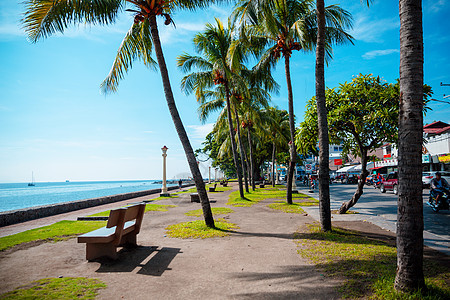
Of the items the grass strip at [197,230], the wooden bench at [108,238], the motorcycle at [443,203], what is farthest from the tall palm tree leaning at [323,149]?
the motorcycle at [443,203]

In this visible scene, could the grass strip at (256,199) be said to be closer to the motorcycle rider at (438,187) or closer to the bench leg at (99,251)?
the motorcycle rider at (438,187)

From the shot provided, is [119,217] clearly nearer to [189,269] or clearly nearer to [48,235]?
[189,269]

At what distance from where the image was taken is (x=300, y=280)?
12.8ft

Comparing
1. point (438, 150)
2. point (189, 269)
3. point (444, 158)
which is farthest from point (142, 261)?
point (438, 150)

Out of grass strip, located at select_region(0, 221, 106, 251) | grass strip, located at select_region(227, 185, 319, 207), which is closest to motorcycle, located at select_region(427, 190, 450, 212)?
grass strip, located at select_region(227, 185, 319, 207)

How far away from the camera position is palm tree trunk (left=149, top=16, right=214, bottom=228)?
25.9ft

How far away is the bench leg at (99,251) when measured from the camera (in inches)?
193

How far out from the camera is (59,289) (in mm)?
3621

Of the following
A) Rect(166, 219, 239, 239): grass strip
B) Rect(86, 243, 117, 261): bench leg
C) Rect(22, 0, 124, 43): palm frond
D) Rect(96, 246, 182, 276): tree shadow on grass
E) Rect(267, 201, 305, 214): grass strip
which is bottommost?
Rect(267, 201, 305, 214): grass strip

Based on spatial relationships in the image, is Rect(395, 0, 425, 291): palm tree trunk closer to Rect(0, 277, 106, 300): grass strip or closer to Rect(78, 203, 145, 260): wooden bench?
Rect(0, 277, 106, 300): grass strip

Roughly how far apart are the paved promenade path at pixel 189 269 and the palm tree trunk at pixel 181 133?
1432 millimetres

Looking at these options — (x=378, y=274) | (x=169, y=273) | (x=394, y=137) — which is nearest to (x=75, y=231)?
(x=169, y=273)

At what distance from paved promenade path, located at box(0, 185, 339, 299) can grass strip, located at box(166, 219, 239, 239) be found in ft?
1.31

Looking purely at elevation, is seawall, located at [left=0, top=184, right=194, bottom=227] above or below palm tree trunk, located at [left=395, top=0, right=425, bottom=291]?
below
